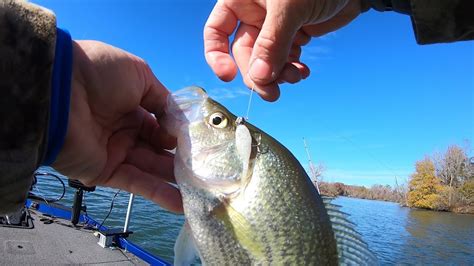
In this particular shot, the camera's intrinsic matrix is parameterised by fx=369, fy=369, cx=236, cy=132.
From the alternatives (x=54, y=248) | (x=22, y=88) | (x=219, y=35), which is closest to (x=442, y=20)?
(x=219, y=35)

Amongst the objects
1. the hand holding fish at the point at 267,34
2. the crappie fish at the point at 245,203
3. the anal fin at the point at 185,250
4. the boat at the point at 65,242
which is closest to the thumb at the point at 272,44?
the hand holding fish at the point at 267,34

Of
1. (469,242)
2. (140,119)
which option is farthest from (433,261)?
(140,119)

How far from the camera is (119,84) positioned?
7.35 feet

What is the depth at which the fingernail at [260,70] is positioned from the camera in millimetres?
2162

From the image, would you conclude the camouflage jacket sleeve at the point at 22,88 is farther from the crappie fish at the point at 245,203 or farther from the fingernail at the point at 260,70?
the fingernail at the point at 260,70

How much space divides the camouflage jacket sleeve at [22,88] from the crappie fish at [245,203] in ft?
2.38

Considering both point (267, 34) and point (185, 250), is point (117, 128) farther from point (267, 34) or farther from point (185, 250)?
point (267, 34)

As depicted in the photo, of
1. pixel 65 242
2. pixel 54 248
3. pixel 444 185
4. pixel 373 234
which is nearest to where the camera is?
pixel 54 248

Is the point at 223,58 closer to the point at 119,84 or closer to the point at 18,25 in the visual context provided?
the point at 119,84

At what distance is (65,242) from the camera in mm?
7312

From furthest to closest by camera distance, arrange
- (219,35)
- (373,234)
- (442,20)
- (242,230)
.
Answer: (373,234) → (219,35) → (442,20) → (242,230)

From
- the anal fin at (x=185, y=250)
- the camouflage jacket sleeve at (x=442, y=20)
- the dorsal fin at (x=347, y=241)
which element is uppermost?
the camouflage jacket sleeve at (x=442, y=20)

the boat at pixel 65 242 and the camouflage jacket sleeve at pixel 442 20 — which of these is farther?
the boat at pixel 65 242

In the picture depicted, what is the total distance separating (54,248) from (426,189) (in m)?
71.5
